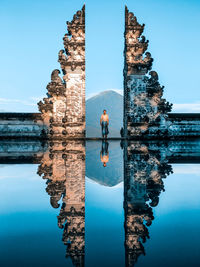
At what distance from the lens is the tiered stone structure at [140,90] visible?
14625 mm

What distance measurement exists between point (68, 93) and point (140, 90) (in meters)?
3.25

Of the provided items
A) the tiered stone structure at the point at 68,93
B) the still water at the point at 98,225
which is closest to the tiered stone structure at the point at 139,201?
the still water at the point at 98,225

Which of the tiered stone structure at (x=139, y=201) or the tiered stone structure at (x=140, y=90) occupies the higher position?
the tiered stone structure at (x=140, y=90)

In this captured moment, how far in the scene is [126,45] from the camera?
14711 millimetres

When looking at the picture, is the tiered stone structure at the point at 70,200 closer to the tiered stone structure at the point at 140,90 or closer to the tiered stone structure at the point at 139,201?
the tiered stone structure at the point at 139,201

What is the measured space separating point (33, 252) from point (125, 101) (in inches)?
536

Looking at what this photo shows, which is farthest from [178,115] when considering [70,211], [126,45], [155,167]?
[70,211]

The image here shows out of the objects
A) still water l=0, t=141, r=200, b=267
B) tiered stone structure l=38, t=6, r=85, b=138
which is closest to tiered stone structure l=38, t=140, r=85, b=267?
still water l=0, t=141, r=200, b=267

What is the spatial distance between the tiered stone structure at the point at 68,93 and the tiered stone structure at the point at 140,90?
206 cm

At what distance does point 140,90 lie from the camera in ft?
48.4

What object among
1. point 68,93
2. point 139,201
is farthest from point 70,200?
point 68,93

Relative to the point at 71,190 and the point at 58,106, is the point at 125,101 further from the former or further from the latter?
the point at 71,190

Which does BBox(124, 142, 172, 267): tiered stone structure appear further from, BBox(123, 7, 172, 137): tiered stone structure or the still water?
BBox(123, 7, 172, 137): tiered stone structure

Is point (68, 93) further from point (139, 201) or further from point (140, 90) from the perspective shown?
point (139, 201)
